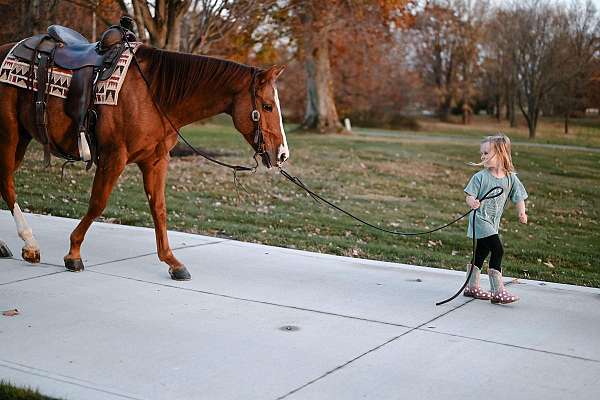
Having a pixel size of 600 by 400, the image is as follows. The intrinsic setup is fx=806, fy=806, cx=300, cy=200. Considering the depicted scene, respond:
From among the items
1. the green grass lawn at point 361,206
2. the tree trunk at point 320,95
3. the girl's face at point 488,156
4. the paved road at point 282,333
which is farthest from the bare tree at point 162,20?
the tree trunk at point 320,95

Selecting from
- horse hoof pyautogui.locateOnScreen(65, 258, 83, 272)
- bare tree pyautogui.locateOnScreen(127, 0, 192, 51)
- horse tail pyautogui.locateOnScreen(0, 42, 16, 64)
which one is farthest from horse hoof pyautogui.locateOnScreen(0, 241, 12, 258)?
bare tree pyautogui.locateOnScreen(127, 0, 192, 51)

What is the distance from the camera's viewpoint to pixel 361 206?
41.5 feet

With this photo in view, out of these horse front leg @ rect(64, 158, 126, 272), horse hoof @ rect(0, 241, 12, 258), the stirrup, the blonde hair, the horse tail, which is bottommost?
horse hoof @ rect(0, 241, 12, 258)

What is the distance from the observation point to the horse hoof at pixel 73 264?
6.61m

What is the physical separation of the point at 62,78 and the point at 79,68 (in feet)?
0.53

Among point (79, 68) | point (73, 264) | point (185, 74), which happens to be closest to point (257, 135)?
point (185, 74)

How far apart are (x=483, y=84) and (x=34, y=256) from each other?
155ft

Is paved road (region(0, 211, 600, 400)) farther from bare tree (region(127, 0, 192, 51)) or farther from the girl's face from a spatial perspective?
bare tree (region(127, 0, 192, 51))

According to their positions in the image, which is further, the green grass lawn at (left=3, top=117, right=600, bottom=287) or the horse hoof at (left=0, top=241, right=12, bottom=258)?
the green grass lawn at (left=3, top=117, right=600, bottom=287)

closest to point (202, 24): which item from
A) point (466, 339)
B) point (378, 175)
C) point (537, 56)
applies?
point (378, 175)

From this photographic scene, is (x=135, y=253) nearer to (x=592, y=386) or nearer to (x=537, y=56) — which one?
Answer: (x=592, y=386)

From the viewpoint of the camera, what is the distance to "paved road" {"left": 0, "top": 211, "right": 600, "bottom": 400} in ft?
13.8

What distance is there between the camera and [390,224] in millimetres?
10984

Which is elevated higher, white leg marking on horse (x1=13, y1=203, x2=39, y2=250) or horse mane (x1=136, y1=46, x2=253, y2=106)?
horse mane (x1=136, y1=46, x2=253, y2=106)
